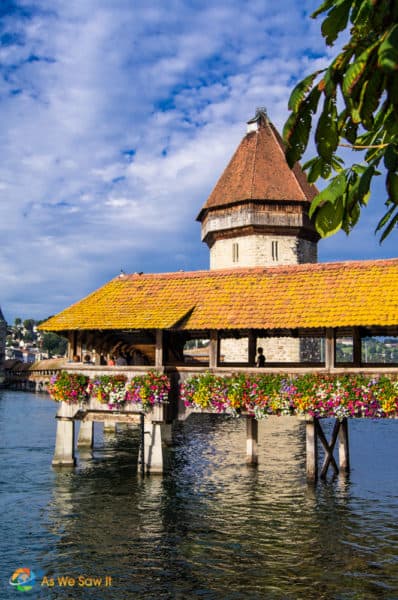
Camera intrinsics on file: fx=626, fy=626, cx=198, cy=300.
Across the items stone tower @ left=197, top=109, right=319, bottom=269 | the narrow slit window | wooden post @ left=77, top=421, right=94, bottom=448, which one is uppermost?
stone tower @ left=197, top=109, right=319, bottom=269

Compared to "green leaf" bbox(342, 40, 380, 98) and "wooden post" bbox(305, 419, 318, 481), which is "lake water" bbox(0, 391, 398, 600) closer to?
"wooden post" bbox(305, 419, 318, 481)

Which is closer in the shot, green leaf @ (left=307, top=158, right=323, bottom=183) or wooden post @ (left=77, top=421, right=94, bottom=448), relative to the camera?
green leaf @ (left=307, top=158, right=323, bottom=183)

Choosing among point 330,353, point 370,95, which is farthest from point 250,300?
A: point 370,95

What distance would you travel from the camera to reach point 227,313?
17.4 meters

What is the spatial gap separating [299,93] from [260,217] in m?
37.5

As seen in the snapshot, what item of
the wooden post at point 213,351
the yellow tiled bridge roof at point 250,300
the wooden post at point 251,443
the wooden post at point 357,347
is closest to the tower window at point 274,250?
the wooden post at point 251,443

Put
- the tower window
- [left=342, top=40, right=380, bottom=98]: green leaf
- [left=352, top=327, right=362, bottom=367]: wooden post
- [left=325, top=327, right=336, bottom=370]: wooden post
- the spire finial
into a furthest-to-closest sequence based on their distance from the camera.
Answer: the spire finial
the tower window
[left=352, top=327, right=362, bottom=367]: wooden post
[left=325, top=327, right=336, bottom=370]: wooden post
[left=342, top=40, right=380, bottom=98]: green leaf


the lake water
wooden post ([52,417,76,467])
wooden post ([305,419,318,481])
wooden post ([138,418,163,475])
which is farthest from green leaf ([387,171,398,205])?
wooden post ([52,417,76,467])

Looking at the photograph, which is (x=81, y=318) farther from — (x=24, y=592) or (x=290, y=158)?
(x=290, y=158)

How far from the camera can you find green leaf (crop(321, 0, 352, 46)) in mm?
3750

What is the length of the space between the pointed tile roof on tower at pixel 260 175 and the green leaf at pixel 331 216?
3649 centimetres

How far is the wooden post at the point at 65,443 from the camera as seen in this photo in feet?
60.8

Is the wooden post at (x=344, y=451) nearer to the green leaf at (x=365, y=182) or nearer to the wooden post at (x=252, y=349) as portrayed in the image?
the wooden post at (x=252, y=349)

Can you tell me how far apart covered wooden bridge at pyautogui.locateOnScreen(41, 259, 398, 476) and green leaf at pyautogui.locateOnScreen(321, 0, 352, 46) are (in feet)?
38.8
